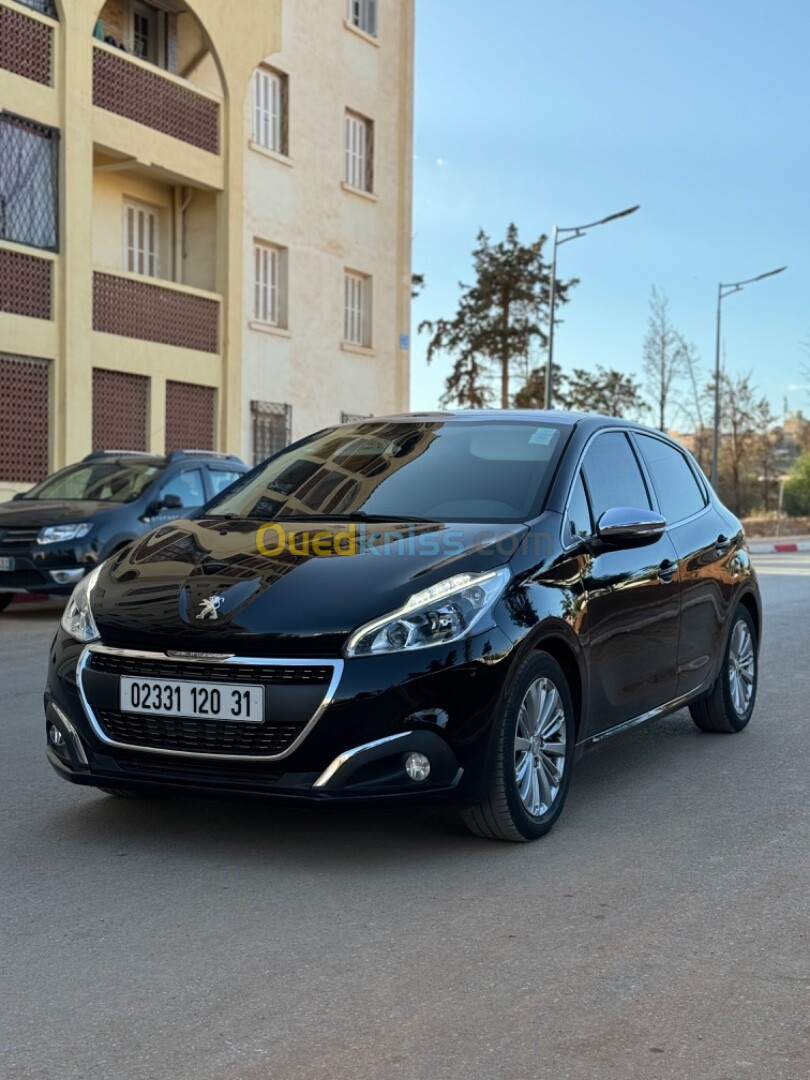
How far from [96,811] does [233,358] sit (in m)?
20.4

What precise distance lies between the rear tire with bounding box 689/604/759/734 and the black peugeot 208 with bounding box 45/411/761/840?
42.6 inches

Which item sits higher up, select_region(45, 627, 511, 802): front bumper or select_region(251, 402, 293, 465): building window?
select_region(251, 402, 293, 465): building window

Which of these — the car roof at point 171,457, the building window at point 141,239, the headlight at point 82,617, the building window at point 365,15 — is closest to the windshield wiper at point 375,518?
the headlight at point 82,617

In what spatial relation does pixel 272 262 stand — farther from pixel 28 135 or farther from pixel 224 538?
pixel 224 538

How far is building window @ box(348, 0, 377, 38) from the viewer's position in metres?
29.5

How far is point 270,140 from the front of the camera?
2684cm

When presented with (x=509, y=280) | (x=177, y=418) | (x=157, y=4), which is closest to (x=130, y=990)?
(x=177, y=418)

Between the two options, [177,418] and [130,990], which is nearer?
[130,990]

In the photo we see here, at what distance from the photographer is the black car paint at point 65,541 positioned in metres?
13.3

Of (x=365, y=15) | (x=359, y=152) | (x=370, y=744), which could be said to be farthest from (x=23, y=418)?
(x=370, y=744)

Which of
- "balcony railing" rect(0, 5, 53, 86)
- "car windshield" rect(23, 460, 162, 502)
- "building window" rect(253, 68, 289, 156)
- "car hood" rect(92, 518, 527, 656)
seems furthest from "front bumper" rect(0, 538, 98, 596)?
"building window" rect(253, 68, 289, 156)

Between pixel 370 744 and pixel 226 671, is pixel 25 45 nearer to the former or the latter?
pixel 226 671

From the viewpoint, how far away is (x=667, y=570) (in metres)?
6.38

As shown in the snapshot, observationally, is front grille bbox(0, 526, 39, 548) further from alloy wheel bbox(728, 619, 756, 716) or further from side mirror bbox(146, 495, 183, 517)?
alloy wheel bbox(728, 619, 756, 716)
